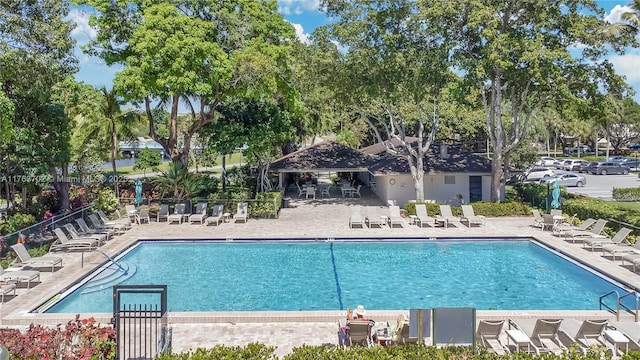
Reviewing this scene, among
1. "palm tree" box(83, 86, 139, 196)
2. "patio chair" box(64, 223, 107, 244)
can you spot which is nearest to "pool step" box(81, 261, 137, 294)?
"patio chair" box(64, 223, 107, 244)

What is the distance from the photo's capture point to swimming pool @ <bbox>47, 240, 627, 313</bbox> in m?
13.7

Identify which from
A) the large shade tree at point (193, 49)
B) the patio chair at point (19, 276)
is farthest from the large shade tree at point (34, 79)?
the patio chair at point (19, 276)

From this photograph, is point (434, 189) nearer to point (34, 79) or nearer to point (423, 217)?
point (423, 217)

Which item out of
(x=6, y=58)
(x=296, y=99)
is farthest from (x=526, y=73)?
(x=6, y=58)

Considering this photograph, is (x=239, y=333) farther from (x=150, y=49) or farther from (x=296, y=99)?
(x=296, y=99)

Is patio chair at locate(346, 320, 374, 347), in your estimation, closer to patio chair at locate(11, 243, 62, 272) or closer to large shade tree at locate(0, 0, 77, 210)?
patio chair at locate(11, 243, 62, 272)

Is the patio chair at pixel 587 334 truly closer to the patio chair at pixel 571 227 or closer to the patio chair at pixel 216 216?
the patio chair at pixel 571 227

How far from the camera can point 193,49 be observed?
72.9ft

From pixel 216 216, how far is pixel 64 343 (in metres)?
16.2

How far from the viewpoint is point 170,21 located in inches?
885

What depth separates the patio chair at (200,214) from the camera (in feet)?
77.3

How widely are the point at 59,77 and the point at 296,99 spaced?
12913 mm

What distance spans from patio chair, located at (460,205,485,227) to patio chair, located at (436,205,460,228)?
1.30 feet

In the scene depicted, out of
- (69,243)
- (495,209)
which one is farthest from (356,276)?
(495,209)
